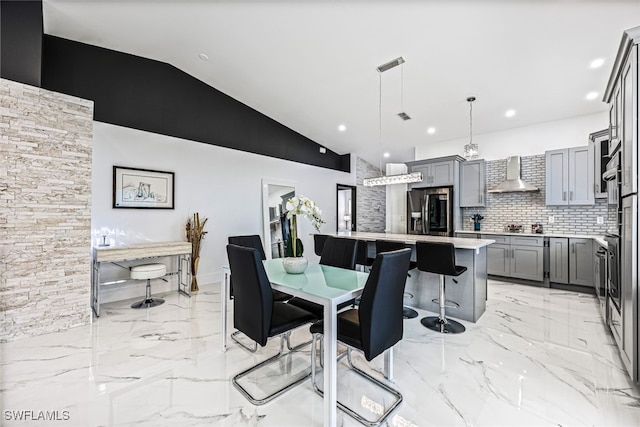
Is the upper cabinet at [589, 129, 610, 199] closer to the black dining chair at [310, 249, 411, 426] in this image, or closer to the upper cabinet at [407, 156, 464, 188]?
the upper cabinet at [407, 156, 464, 188]

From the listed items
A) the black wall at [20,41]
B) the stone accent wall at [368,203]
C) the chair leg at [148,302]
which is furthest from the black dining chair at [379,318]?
the stone accent wall at [368,203]

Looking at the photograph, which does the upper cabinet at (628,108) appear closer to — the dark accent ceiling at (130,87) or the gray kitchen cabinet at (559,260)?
the gray kitchen cabinet at (559,260)

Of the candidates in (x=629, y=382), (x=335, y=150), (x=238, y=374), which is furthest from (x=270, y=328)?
(x=335, y=150)

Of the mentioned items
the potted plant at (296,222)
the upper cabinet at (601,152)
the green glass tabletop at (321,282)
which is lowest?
the green glass tabletop at (321,282)

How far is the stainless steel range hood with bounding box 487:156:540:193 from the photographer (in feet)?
16.2

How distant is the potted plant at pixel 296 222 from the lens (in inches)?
86.0

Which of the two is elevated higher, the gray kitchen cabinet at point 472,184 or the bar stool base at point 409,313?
the gray kitchen cabinet at point 472,184

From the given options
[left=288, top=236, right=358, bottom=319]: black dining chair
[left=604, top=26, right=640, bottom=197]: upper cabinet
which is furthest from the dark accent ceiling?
[left=604, top=26, right=640, bottom=197]: upper cabinet

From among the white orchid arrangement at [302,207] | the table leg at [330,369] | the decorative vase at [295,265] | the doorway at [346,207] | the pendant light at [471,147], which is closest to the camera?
the table leg at [330,369]

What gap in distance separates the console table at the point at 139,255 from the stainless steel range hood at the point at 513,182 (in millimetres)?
5541

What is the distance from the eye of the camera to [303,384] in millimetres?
2004

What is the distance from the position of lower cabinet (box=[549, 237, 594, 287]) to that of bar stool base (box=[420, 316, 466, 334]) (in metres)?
2.67

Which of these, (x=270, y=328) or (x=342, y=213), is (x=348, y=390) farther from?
(x=342, y=213)

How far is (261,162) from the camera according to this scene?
18.3 feet
